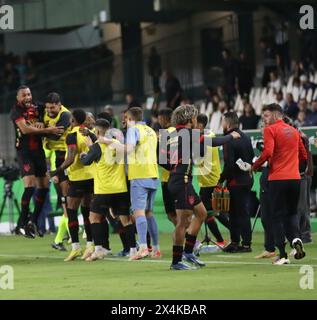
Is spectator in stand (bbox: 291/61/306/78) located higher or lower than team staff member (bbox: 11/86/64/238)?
higher

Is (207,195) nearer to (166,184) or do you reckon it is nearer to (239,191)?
(239,191)

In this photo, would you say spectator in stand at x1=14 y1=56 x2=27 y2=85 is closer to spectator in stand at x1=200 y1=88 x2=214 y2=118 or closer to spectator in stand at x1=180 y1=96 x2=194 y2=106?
spectator in stand at x1=180 y1=96 x2=194 y2=106

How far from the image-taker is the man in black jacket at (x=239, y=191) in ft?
63.6

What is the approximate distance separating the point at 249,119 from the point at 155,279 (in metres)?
13.0

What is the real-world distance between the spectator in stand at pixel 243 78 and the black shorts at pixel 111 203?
1368 cm

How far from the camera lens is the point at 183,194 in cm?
1600

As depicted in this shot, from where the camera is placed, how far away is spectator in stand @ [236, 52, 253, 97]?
31.7m

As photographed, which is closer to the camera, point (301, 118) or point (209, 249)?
point (209, 249)

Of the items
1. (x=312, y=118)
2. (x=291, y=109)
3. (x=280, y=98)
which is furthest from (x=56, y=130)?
(x=280, y=98)

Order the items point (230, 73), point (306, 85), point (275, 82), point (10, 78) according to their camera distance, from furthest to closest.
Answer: point (10, 78)
point (230, 73)
point (275, 82)
point (306, 85)

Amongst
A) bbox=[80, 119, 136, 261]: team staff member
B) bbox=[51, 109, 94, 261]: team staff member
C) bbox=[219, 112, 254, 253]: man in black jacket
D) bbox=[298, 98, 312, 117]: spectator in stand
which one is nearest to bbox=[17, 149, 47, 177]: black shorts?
bbox=[51, 109, 94, 261]: team staff member

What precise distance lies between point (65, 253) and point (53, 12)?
1766 cm

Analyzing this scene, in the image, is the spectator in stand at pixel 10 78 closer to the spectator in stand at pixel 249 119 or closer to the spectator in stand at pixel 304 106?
the spectator in stand at pixel 249 119

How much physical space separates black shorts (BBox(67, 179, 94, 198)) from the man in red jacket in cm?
341
